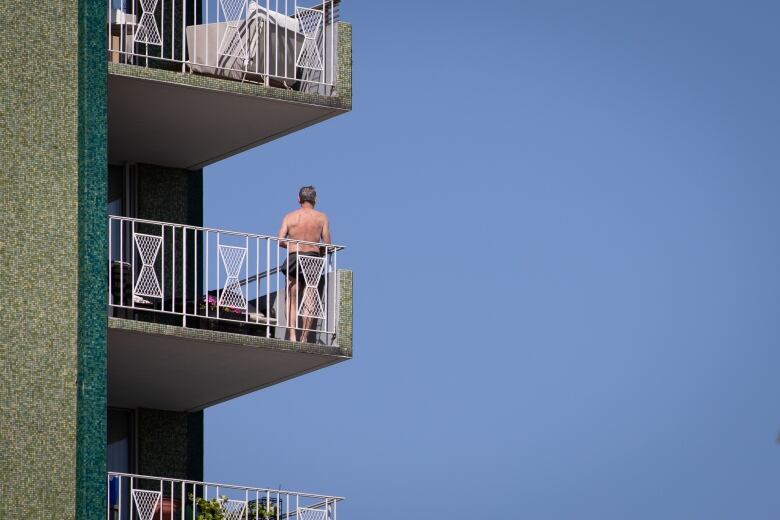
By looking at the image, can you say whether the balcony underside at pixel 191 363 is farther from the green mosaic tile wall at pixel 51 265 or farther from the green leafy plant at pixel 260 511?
the green leafy plant at pixel 260 511

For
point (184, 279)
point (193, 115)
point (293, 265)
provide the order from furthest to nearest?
point (193, 115)
point (293, 265)
point (184, 279)

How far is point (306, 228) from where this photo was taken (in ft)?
98.8

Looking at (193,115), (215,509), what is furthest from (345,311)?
(193,115)

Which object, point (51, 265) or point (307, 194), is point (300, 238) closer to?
point (307, 194)

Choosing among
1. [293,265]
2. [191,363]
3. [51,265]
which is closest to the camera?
[51,265]

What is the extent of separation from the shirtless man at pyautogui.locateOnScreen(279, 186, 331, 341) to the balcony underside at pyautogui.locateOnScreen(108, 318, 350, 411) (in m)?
0.40

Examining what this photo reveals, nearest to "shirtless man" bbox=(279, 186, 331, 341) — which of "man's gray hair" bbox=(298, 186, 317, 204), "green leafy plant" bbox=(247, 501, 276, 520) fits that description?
"man's gray hair" bbox=(298, 186, 317, 204)

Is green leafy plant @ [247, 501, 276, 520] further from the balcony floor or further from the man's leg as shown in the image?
the balcony floor

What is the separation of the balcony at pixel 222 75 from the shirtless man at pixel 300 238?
1157mm

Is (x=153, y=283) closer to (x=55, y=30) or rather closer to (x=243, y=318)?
(x=243, y=318)

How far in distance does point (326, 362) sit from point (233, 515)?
2.16 meters

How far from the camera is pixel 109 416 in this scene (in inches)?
1225

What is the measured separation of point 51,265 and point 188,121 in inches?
165

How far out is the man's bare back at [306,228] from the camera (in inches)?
1184
